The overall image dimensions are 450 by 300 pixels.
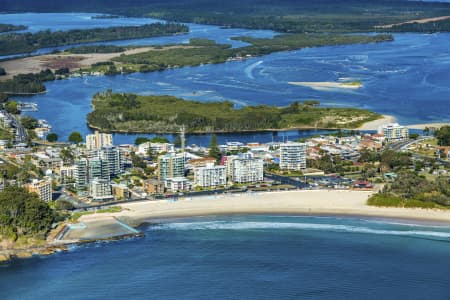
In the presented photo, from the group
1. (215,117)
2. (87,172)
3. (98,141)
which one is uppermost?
(87,172)

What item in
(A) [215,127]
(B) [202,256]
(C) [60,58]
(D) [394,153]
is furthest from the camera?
(C) [60,58]

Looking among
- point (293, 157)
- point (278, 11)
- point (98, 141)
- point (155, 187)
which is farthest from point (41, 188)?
point (278, 11)

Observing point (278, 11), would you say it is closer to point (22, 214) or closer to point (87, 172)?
point (87, 172)

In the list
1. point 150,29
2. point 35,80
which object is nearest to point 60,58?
point 35,80

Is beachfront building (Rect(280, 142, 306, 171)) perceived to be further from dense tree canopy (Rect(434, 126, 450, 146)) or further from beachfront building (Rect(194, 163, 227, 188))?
dense tree canopy (Rect(434, 126, 450, 146))

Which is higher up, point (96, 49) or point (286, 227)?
point (286, 227)

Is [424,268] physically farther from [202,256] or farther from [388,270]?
Answer: [202,256]

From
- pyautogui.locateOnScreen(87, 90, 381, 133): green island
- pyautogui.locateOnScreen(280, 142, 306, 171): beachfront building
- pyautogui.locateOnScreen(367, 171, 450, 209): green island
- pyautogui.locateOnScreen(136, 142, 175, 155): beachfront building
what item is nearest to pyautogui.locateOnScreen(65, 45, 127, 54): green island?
A: pyautogui.locateOnScreen(87, 90, 381, 133): green island
